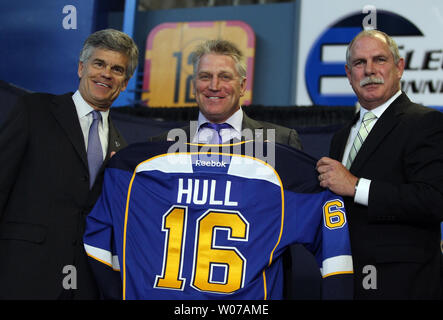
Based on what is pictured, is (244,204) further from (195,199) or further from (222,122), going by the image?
(222,122)

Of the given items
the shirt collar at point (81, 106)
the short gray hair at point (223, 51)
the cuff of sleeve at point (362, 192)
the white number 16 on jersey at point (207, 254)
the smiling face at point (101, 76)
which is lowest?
the white number 16 on jersey at point (207, 254)

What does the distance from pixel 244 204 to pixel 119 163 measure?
1.68ft

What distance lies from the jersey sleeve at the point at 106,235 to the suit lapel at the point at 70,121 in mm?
166

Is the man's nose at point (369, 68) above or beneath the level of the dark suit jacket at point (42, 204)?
above

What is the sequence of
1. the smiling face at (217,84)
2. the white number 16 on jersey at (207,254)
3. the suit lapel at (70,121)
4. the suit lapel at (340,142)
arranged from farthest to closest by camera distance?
the suit lapel at (340,142)
the smiling face at (217,84)
the suit lapel at (70,121)
the white number 16 on jersey at (207,254)

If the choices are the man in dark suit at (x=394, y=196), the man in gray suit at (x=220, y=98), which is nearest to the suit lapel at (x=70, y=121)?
the man in gray suit at (x=220, y=98)

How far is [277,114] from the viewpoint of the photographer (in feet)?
14.4

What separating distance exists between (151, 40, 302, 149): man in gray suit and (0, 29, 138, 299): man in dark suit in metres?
0.40

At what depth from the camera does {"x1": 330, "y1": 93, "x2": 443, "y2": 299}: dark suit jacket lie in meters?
1.55

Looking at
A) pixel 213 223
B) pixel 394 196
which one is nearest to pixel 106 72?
pixel 213 223

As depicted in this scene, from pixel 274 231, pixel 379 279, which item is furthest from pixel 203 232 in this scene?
pixel 379 279

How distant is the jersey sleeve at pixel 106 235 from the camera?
1620 mm

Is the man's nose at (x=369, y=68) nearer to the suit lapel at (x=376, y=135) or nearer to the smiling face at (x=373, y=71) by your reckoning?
the smiling face at (x=373, y=71)

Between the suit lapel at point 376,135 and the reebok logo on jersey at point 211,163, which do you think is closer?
the reebok logo on jersey at point 211,163
